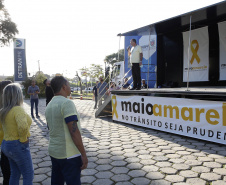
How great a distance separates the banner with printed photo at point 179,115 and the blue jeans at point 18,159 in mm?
4295

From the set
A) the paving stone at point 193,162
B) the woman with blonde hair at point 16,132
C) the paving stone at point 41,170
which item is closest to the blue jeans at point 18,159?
the woman with blonde hair at point 16,132

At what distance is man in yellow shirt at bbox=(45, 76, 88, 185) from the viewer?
6.52 feet

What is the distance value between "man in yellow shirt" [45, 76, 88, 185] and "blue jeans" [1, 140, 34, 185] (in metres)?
0.51

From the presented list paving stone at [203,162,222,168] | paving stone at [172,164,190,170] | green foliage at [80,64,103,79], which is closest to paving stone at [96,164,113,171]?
paving stone at [172,164,190,170]

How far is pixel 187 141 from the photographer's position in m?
5.45

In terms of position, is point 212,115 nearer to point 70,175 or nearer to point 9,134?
point 70,175

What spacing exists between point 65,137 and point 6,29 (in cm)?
2623

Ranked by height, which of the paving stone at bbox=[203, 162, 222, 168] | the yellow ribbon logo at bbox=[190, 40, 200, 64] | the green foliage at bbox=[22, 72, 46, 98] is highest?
the yellow ribbon logo at bbox=[190, 40, 200, 64]

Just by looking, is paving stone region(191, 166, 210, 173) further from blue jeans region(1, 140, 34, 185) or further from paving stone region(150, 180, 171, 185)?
blue jeans region(1, 140, 34, 185)

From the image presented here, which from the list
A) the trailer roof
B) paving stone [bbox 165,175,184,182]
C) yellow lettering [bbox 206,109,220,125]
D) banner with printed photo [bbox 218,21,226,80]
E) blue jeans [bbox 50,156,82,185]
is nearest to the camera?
blue jeans [bbox 50,156,82,185]

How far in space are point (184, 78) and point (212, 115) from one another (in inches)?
207

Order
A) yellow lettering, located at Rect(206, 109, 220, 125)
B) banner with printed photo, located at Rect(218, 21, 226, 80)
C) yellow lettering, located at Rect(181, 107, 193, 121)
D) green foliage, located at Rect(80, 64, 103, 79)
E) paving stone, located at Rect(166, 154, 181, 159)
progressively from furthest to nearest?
1. green foliage, located at Rect(80, 64, 103, 79)
2. banner with printed photo, located at Rect(218, 21, 226, 80)
3. yellow lettering, located at Rect(181, 107, 193, 121)
4. yellow lettering, located at Rect(206, 109, 220, 125)
5. paving stone, located at Rect(166, 154, 181, 159)

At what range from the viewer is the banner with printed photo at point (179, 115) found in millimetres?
4938

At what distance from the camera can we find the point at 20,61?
3105 cm
